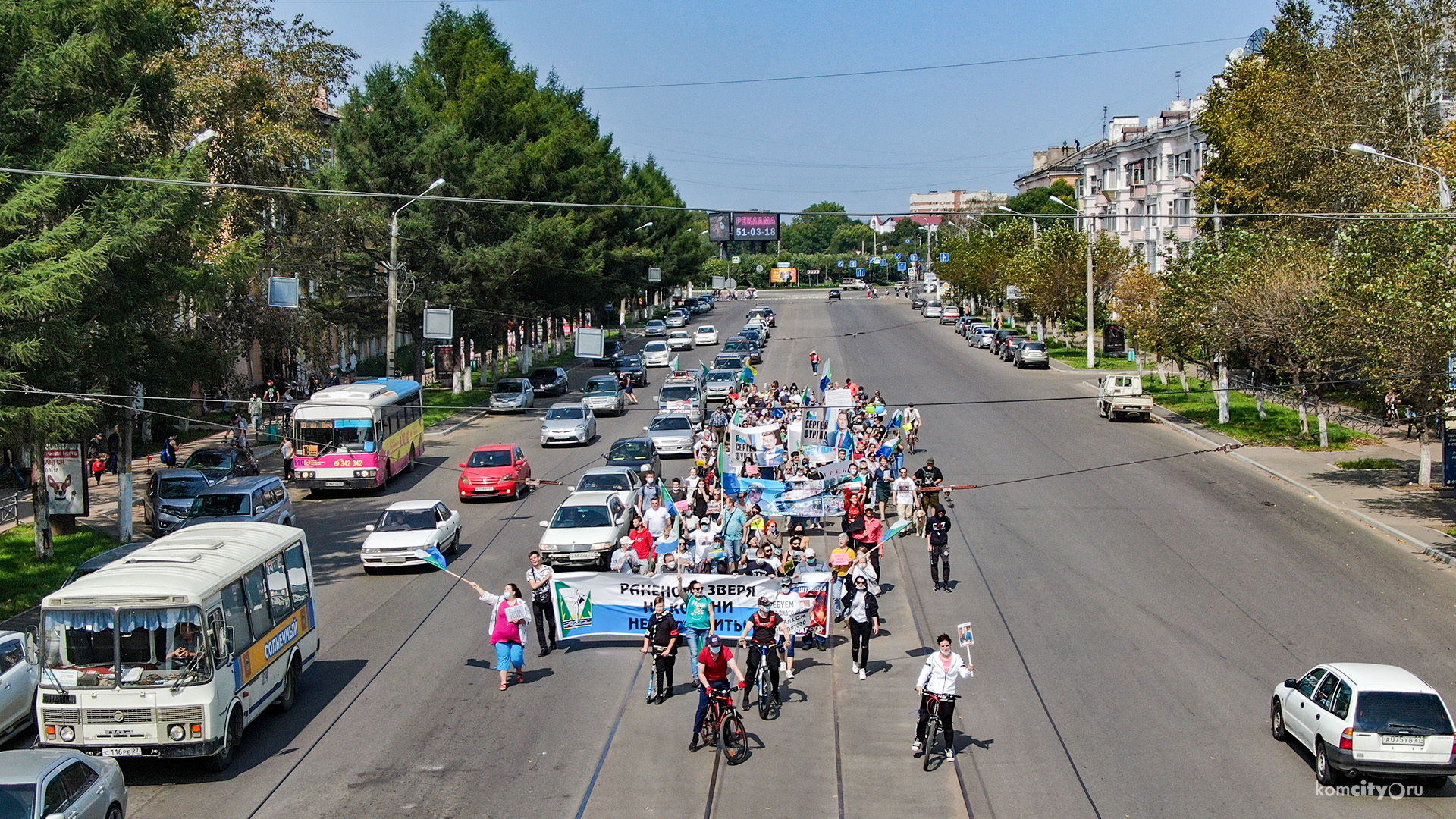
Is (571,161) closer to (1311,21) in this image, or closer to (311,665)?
(1311,21)

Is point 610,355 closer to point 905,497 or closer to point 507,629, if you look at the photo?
point 905,497

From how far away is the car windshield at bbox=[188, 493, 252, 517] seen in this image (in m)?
26.3

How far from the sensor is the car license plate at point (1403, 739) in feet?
43.9

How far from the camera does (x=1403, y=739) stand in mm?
13406

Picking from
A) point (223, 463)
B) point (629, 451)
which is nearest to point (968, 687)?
point (629, 451)

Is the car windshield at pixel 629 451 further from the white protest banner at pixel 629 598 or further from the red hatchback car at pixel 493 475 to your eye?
the white protest banner at pixel 629 598

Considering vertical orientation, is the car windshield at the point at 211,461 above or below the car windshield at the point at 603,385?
below

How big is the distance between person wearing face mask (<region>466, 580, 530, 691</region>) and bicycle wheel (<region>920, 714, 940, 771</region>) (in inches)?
238

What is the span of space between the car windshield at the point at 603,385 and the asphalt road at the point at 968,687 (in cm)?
1856

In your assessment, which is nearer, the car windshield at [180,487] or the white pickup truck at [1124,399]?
the car windshield at [180,487]

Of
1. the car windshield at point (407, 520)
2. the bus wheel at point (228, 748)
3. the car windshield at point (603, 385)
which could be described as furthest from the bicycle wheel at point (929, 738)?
the car windshield at point (603, 385)

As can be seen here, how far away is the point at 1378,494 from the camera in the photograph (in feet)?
101

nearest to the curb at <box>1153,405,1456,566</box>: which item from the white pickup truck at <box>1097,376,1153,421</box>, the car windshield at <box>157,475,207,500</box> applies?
the white pickup truck at <box>1097,376,1153,421</box>

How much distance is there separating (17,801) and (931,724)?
9.69 m
